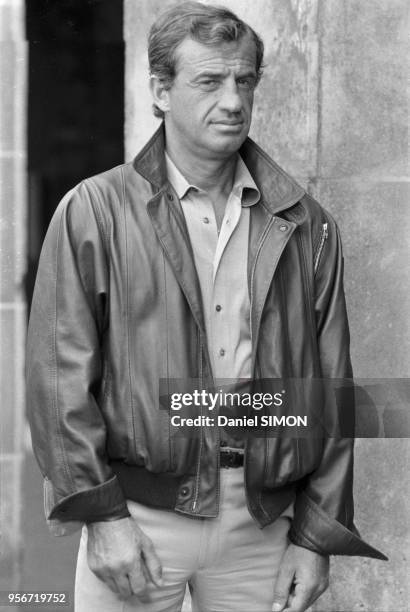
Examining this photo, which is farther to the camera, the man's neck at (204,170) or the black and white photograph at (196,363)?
the man's neck at (204,170)

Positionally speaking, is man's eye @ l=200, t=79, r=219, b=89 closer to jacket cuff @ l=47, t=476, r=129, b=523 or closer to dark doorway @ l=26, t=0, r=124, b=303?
jacket cuff @ l=47, t=476, r=129, b=523

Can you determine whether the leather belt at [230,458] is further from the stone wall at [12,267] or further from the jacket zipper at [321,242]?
the stone wall at [12,267]

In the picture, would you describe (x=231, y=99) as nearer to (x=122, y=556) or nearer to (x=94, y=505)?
(x=94, y=505)

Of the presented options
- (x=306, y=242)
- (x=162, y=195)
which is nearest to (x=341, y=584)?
(x=306, y=242)

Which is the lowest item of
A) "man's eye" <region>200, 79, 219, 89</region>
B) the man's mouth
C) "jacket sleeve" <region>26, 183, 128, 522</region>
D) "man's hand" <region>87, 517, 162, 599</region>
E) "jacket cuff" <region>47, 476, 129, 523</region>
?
"man's hand" <region>87, 517, 162, 599</region>

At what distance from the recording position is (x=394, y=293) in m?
4.34

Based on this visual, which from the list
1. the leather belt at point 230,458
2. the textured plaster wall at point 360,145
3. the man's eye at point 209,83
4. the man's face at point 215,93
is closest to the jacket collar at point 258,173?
the man's face at point 215,93

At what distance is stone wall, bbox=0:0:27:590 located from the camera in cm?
435

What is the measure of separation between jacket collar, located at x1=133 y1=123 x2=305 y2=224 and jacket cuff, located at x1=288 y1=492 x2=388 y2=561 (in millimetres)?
824

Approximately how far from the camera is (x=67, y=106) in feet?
14.2

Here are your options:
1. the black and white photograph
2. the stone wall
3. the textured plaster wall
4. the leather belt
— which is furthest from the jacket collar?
the stone wall

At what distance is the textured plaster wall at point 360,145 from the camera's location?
423 centimetres

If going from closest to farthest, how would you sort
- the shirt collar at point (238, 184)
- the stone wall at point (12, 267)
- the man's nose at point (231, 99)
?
the man's nose at point (231, 99)
the shirt collar at point (238, 184)
the stone wall at point (12, 267)

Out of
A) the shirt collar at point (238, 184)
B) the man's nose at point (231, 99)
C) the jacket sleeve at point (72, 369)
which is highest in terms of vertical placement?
the man's nose at point (231, 99)
